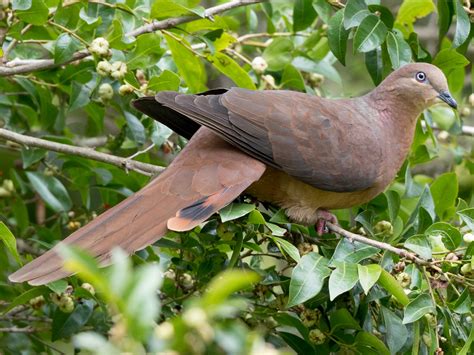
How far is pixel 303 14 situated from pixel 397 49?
60cm

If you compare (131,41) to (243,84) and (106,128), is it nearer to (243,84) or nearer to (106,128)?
(243,84)

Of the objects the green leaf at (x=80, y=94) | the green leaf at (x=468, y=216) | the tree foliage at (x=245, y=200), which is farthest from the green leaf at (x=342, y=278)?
the green leaf at (x=80, y=94)

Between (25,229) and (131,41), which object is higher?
(131,41)

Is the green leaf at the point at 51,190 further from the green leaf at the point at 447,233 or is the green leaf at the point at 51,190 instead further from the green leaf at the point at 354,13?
the green leaf at the point at 447,233

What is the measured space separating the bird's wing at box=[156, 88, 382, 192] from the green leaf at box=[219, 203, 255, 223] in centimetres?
47

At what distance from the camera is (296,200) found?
12.9ft

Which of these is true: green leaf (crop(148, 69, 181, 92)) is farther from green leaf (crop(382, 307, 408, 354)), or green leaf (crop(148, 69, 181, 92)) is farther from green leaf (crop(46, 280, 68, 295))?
green leaf (crop(382, 307, 408, 354))

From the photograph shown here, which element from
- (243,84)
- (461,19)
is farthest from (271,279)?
(461,19)

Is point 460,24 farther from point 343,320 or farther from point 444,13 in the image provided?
point 343,320

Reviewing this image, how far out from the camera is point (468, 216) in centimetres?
329

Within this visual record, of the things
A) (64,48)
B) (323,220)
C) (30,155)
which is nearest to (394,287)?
(323,220)

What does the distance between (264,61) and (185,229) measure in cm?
131

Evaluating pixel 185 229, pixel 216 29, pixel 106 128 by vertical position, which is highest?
pixel 216 29

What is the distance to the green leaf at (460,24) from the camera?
12.0 ft
